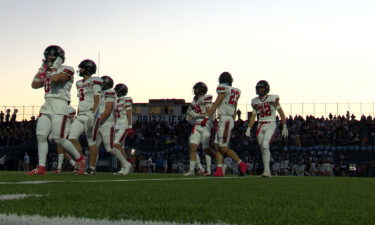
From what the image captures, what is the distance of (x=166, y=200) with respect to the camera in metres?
3.76

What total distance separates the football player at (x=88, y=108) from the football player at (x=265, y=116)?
3297mm

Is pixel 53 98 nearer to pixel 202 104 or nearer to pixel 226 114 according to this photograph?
pixel 226 114

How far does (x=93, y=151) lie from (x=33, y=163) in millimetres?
19072

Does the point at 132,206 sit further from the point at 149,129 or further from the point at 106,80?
the point at 149,129

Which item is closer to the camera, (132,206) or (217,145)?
(132,206)

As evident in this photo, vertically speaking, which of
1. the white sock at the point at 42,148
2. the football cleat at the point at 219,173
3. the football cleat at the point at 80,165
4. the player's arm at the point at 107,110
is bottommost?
the football cleat at the point at 219,173

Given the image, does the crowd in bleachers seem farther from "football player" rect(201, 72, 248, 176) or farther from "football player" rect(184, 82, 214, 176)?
"football player" rect(201, 72, 248, 176)

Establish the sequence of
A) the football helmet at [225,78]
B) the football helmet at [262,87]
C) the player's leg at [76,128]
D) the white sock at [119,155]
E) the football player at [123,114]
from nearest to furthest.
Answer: the player's leg at [76,128] < the football helmet at [225,78] < the football helmet at [262,87] < the white sock at [119,155] < the football player at [123,114]

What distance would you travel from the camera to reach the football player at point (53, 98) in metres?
8.33

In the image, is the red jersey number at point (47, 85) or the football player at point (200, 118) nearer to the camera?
the red jersey number at point (47, 85)

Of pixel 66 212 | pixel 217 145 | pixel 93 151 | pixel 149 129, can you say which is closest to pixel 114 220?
pixel 66 212

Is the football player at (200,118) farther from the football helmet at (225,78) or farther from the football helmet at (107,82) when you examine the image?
the football helmet at (107,82)

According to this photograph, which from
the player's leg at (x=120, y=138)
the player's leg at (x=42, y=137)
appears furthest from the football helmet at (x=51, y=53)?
the player's leg at (x=120, y=138)

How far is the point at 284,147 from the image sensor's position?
2542cm
